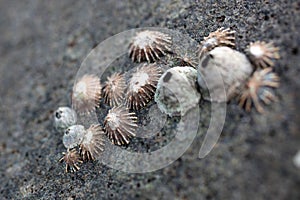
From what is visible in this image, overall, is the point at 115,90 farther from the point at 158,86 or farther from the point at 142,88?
the point at 158,86

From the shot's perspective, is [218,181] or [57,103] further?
[57,103]

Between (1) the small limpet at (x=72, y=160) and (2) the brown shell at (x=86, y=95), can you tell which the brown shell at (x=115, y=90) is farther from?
(1) the small limpet at (x=72, y=160)

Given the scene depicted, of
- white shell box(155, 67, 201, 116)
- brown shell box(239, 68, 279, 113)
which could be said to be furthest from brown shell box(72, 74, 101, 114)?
brown shell box(239, 68, 279, 113)

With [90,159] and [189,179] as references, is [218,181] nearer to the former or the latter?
[189,179]

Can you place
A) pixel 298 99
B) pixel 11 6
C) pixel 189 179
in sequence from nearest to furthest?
pixel 298 99
pixel 189 179
pixel 11 6

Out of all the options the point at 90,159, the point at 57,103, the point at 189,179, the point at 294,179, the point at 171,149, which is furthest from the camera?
the point at 57,103

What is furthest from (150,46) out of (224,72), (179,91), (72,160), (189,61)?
(72,160)

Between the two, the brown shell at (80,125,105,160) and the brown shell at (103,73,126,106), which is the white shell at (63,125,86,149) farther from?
the brown shell at (103,73,126,106)

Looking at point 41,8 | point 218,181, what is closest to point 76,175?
point 218,181

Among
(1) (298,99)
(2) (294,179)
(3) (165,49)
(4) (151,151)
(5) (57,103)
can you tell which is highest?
(3) (165,49)
